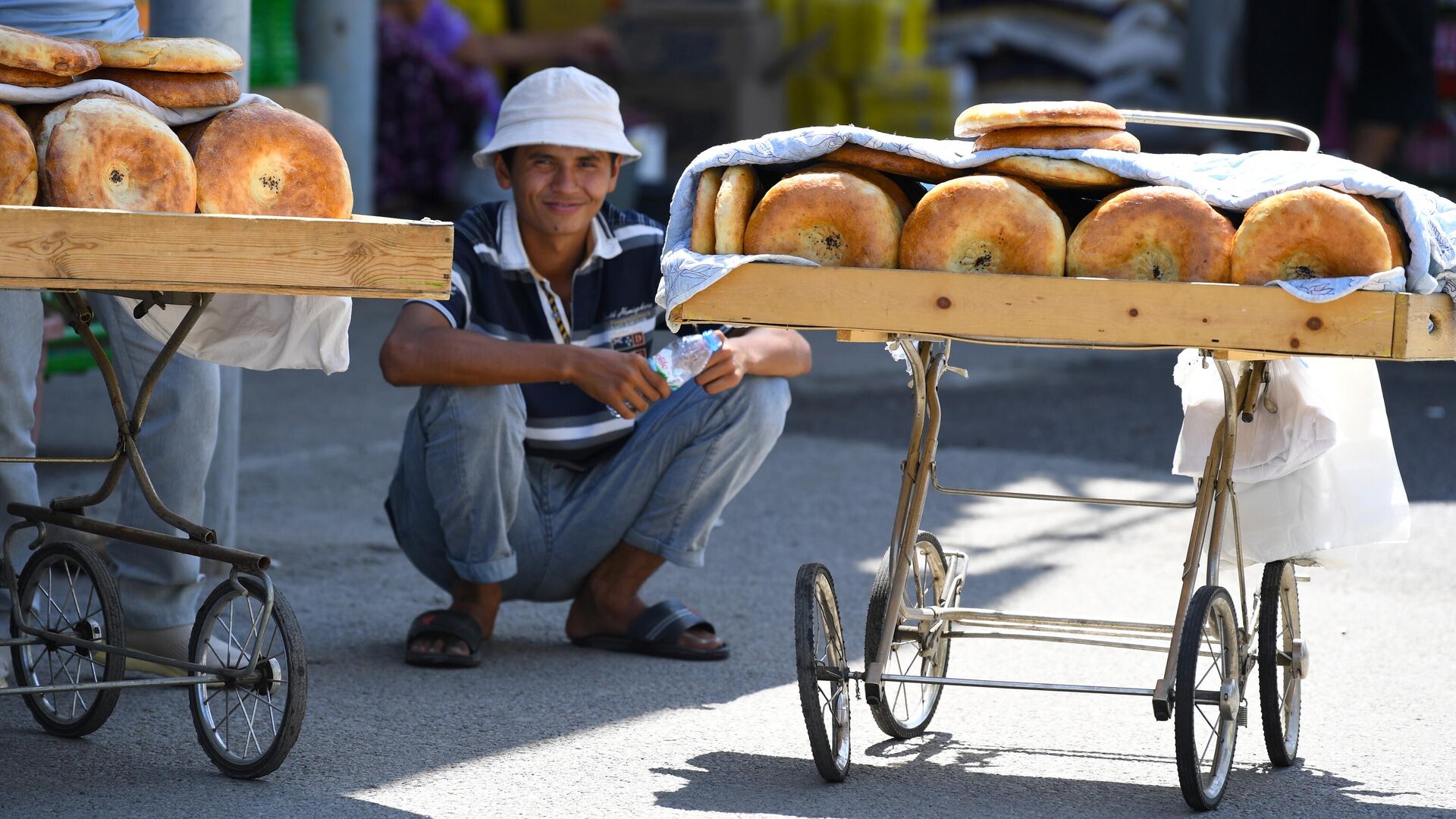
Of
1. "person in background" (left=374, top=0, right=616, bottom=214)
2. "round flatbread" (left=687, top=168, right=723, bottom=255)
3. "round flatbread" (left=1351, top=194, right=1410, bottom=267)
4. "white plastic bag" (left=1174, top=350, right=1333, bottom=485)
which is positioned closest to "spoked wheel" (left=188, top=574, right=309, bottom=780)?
"round flatbread" (left=687, top=168, right=723, bottom=255)

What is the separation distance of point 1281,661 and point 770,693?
3.53 ft

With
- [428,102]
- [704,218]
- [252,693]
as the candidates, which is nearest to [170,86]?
[704,218]

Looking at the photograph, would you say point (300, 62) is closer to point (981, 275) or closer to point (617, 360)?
point (617, 360)

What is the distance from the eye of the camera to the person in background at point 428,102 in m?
9.81

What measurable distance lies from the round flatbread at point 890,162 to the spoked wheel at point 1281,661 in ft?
3.29

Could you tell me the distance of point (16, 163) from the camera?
2.78 meters

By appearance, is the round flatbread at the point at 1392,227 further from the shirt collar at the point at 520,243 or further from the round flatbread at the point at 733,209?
the shirt collar at the point at 520,243

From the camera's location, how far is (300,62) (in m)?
8.87

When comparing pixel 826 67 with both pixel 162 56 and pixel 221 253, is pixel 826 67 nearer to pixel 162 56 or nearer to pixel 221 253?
pixel 162 56

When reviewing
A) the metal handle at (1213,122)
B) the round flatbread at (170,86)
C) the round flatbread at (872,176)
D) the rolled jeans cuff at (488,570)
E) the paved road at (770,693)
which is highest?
the metal handle at (1213,122)

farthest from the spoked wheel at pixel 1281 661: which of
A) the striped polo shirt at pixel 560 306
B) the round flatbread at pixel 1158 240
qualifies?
the striped polo shirt at pixel 560 306

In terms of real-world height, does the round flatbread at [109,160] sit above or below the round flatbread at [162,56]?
below

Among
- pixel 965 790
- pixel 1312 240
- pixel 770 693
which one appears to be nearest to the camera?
pixel 1312 240

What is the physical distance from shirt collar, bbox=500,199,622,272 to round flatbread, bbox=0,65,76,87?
1.31 meters
